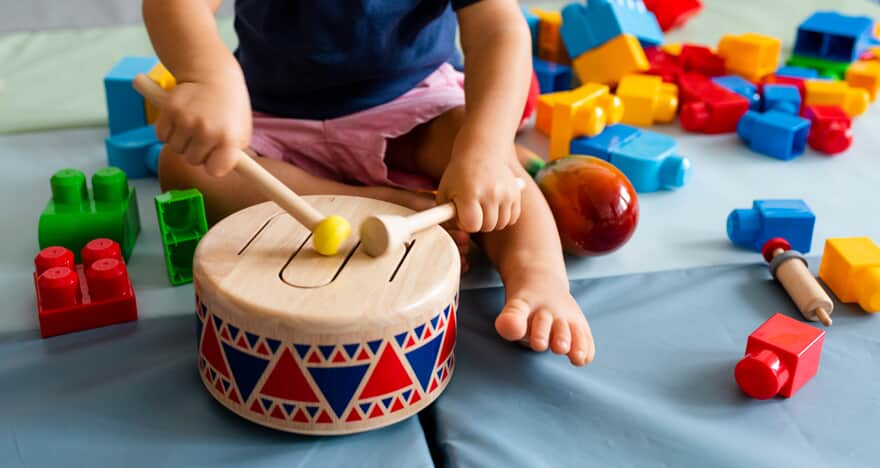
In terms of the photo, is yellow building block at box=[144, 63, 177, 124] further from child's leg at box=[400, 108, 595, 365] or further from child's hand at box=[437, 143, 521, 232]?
child's hand at box=[437, 143, 521, 232]

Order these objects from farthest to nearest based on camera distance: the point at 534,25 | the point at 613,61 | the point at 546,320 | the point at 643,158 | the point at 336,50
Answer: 1. the point at 534,25
2. the point at 613,61
3. the point at 643,158
4. the point at 336,50
5. the point at 546,320

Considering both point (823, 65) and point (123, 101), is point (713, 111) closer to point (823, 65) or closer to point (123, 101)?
point (823, 65)

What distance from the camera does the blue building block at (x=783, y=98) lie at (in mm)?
1231

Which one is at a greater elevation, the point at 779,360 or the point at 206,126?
the point at 206,126

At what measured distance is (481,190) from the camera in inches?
29.1

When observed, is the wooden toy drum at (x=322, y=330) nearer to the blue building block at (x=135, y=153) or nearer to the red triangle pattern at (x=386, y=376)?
the red triangle pattern at (x=386, y=376)

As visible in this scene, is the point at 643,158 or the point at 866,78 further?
the point at 866,78

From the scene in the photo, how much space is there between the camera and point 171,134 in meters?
0.66

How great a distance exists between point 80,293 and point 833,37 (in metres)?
1.19

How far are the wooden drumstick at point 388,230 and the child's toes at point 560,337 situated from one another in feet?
0.41

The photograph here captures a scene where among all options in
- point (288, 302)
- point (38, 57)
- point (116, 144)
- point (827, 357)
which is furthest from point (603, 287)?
point (38, 57)

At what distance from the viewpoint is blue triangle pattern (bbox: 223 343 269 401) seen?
24.8 inches

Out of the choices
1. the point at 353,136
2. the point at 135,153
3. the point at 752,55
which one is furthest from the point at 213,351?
the point at 752,55

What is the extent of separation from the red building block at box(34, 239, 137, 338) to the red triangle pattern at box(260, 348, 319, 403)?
0.21 meters
